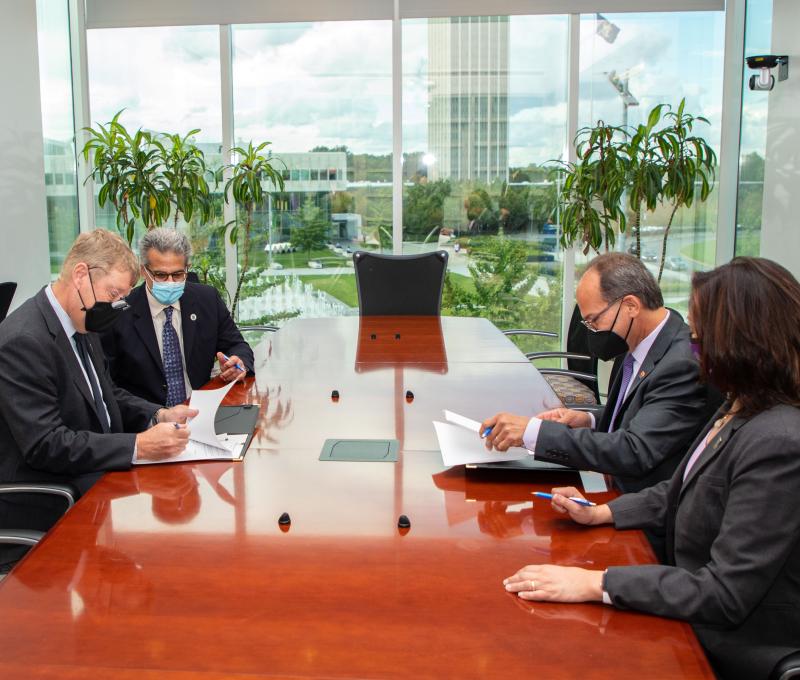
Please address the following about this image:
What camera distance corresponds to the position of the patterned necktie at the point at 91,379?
2711 millimetres

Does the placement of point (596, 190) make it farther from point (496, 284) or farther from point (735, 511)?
point (735, 511)

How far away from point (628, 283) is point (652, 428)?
520 mm

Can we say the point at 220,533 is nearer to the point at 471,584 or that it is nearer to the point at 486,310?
the point at 471,584

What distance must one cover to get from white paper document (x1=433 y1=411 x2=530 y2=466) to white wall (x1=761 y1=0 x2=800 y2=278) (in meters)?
4.27

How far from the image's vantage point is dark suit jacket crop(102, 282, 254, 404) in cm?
369

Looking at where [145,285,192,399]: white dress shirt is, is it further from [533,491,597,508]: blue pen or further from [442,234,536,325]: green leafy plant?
[442,234,536,325]: green leafy plant

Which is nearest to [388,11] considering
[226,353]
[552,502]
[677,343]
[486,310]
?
[486,310]

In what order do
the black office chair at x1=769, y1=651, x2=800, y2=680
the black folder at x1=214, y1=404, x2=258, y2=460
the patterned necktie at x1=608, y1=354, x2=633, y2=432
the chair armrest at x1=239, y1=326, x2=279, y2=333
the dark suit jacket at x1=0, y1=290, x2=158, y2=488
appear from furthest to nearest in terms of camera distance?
the chair armrest at x1=239, y1=326, x2=279, y2=333 < the patterned necktie at x1=608, y1=354, x2=633, y2=432 < the black folder at x1=214, y1=404, x2=258, y2=460 < the dark suit jacket at x1=0, y1=290, x2=158, y2=488 < the black office chair at x1=769, y1=651, x2=800, y2=680

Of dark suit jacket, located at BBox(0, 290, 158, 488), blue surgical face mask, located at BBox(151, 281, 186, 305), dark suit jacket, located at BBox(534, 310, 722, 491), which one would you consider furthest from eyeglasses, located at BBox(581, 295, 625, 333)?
blue surgical face mask, located at BBox(151, 281, 186, 305)

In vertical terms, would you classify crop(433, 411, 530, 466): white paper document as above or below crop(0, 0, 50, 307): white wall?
below

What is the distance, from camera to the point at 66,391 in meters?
2.59

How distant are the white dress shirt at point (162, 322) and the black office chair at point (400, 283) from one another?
2215 millimetres

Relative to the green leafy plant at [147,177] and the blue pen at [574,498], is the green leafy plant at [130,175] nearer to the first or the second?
the green leafy plant at [147,177]

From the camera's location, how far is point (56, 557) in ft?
5.71
